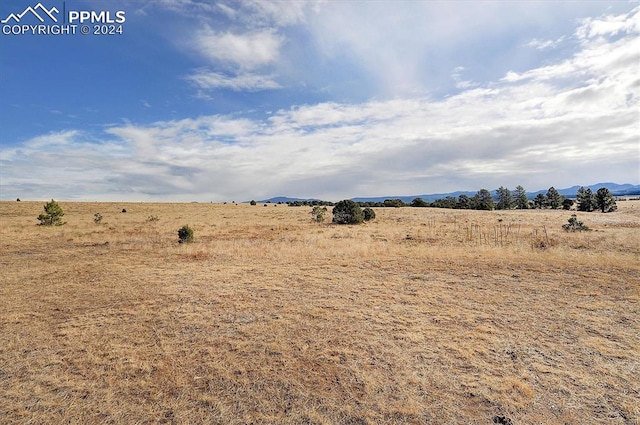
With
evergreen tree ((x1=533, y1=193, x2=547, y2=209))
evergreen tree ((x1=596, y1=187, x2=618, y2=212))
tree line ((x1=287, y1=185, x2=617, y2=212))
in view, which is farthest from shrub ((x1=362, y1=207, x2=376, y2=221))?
evergreen tree ((x1=533, y1=193, x2=547, y2=209))

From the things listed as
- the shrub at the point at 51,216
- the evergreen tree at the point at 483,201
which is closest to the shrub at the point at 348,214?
the shrub at the point at 51,216

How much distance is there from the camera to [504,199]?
2862 inches

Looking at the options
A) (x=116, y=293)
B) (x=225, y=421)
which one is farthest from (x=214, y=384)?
(x=116, y=293)

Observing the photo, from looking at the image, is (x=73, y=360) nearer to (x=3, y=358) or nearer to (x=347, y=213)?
(x=3, y=358)

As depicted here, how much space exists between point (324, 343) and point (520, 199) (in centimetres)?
8110

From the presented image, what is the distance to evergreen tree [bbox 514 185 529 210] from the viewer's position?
70.9 metres

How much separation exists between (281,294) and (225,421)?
5.36 m

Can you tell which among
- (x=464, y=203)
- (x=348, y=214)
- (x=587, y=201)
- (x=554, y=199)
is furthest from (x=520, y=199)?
(x=348, y=214)

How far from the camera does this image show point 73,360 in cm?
573

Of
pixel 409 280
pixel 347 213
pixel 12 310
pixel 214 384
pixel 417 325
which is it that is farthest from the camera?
pixel 347 213

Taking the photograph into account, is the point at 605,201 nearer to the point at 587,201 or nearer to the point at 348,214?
the point at 587,201

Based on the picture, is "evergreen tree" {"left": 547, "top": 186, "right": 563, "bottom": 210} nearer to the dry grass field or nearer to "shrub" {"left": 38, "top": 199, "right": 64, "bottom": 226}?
the dry grass field

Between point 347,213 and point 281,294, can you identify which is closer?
point 281,294

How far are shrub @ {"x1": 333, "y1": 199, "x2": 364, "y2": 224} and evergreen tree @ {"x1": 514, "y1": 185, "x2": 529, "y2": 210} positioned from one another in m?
56.2
